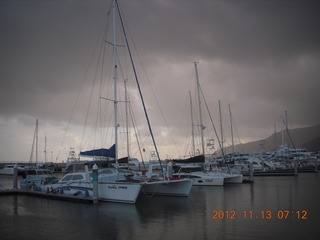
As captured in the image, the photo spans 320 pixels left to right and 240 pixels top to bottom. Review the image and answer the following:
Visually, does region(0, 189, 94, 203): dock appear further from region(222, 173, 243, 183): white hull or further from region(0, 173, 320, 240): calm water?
region(222, 173, 243, 183): white hull

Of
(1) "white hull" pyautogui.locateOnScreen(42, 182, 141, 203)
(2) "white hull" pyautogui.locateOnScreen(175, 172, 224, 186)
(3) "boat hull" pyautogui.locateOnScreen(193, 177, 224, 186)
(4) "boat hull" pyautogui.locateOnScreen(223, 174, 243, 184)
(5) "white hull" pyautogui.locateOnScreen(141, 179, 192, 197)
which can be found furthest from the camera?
(4) "boat hull" pyautogui.locateOnScreen(223, 174, 243, 184)

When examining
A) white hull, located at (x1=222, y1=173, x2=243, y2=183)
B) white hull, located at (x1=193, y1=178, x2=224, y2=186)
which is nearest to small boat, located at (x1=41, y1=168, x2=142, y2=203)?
white hull, located at (x1=193, y1=178, x2=224, y2=186)

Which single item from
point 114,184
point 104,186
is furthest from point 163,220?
point 104,186

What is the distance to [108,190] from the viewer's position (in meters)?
19.5

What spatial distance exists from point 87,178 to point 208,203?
8.51 metres

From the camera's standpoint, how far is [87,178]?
68.7 ft

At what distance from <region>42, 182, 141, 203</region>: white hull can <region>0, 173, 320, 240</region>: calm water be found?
2.24ft

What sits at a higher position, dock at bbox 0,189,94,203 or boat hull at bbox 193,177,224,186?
dock at bbox 0,189,94,203

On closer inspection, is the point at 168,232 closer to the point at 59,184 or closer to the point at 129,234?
the point at 129,234

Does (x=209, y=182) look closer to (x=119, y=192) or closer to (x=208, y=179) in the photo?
(x=208, y=179)

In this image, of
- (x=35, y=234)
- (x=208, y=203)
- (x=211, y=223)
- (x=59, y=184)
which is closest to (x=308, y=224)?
(x=211, y=223)
